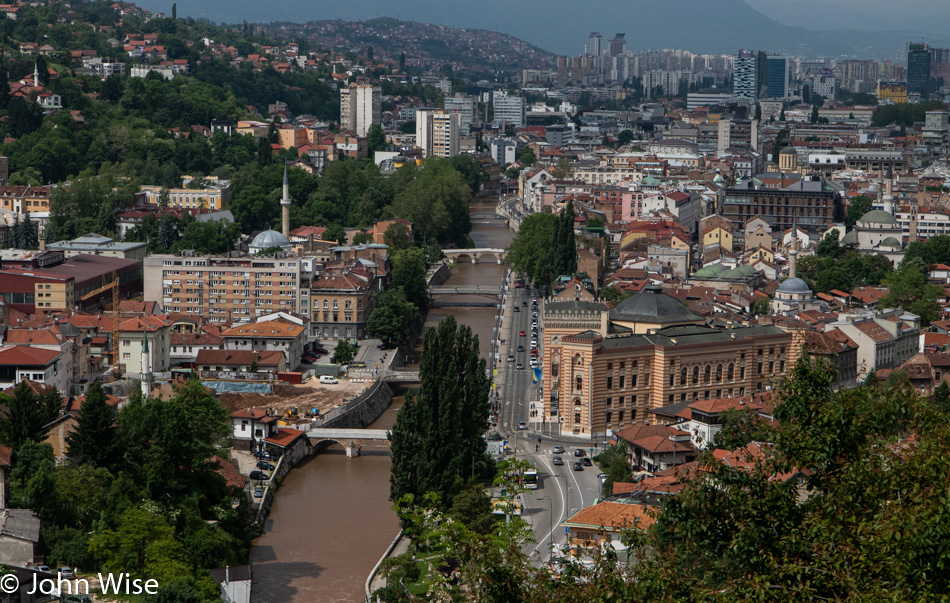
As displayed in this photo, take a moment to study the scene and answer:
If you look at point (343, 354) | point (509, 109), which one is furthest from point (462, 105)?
point (343, 354)

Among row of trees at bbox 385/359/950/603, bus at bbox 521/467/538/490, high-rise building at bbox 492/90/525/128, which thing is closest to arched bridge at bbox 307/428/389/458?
bus at bbox 521/467/538/490

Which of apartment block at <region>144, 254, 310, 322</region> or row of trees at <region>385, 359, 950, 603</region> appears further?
apartment block at <region>144, 254, 310, 322</region>

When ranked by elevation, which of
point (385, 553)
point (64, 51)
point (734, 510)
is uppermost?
point (64, 51)

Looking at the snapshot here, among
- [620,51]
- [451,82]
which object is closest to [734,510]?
[451,82]

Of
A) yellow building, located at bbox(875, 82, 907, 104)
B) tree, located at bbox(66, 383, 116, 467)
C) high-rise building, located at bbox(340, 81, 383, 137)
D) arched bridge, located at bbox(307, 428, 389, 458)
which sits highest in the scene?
yellow building, located at bbox(875, 82, 907, 104)

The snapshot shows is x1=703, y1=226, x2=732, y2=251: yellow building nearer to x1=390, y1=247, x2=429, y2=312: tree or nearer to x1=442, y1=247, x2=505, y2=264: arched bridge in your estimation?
x1=442, y1=247, x2=505, y2=264: arched bridge

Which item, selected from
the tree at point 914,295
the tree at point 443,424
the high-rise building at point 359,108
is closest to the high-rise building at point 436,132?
the high-rise building at point 359,108

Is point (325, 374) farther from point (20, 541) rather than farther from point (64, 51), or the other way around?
point (64, 51)

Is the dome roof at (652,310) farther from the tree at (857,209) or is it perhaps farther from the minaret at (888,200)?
the tree at (857,209)
